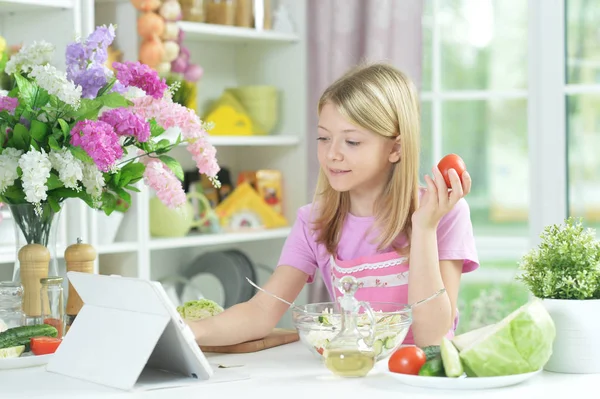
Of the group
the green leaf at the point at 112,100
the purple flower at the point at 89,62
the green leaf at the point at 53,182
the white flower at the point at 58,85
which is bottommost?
the green leaf at the point at 53,182

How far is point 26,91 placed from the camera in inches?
74.6

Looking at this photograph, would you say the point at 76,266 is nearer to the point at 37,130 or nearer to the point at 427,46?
the point at 37,130

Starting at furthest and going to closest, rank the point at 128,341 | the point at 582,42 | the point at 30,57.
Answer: the point at 582,42 → the point at 30,57 → the point at 128,341

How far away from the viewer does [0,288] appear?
1.80 metres

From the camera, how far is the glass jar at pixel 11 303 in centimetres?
181

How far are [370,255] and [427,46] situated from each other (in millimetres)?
1810

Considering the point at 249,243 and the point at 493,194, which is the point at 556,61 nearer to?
the point at 493,194

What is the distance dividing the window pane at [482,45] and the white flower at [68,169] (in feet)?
7.18

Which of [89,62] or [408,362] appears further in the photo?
[89,62]

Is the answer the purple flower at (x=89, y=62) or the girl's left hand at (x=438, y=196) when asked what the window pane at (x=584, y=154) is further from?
the purple flower at (x=89, y=62)

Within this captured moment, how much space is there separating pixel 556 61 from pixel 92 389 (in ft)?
8.07

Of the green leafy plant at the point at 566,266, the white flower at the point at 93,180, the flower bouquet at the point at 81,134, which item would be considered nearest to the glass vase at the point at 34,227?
the flower bouquet at the point at 81,134

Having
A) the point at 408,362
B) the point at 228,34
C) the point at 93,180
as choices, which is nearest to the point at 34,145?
the point at 93,180

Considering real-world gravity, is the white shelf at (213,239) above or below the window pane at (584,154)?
below
